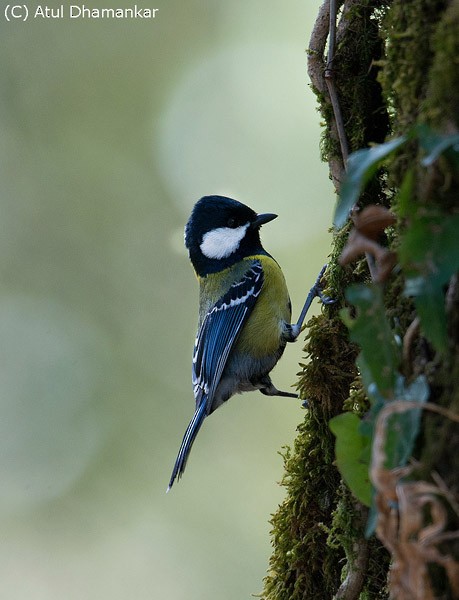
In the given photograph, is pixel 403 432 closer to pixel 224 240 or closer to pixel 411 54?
pixel 411 54

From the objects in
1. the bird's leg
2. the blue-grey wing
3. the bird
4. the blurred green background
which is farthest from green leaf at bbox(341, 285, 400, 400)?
the blurred green background

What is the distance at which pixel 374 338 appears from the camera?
1209 mm

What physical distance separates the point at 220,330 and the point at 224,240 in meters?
0.53

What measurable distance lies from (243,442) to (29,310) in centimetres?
250

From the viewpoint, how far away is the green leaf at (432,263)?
1091 millimetres

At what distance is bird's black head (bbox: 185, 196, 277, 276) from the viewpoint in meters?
3.84

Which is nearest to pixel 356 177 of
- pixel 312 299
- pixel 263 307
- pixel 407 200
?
pixel 407 200

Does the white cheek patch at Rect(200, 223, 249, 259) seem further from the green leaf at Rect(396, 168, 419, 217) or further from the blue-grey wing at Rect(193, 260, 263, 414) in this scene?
the green leaf at Rect(396, 168, 419, 217)

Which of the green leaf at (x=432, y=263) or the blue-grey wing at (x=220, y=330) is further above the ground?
the green leaf at (x=432, y=263)

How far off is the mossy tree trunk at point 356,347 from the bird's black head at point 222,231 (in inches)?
57.7

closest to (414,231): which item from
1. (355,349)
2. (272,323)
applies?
(355,349)

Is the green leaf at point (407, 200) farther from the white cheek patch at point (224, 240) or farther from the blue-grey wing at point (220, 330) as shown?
the white cheek patch at point (224, 240)

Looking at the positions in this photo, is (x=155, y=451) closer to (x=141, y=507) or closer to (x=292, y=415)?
(x=141, y=507)

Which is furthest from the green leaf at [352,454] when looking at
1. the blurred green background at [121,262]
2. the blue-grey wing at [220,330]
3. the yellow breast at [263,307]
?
the blurred green background at [121,262]
